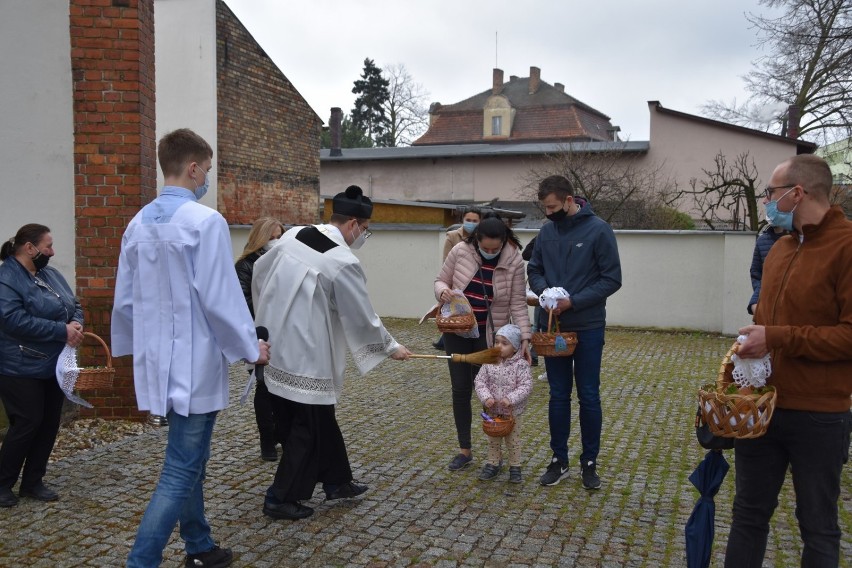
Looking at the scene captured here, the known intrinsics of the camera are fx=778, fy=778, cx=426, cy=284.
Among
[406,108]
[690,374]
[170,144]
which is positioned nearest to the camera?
[170,144]

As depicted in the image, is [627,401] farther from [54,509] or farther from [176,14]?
[176,14]

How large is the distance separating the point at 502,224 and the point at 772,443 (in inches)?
108

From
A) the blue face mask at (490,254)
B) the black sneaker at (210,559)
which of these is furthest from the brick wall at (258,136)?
the black sneaker at (210,559)

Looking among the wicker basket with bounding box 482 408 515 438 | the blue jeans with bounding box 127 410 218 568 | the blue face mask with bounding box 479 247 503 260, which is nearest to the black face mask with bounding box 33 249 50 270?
the blue jeans with bounding box 127 410 218 568

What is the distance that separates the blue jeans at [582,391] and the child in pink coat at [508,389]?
0.22m

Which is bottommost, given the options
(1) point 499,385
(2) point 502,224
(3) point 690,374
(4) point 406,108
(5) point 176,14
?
(3) point 690,374

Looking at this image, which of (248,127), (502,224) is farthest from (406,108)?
(502,224)

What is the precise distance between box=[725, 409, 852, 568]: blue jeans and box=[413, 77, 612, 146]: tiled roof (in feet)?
146

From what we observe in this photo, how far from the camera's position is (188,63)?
17.9 metres

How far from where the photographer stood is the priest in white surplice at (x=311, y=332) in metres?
4.79

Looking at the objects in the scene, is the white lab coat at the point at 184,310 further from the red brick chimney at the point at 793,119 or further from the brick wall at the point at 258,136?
the red brick chimney at the point at 793,119

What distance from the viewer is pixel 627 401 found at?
8680 millimetres

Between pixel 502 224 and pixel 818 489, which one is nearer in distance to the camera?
pixel 818 489

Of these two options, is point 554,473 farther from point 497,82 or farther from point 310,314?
point 497,82
